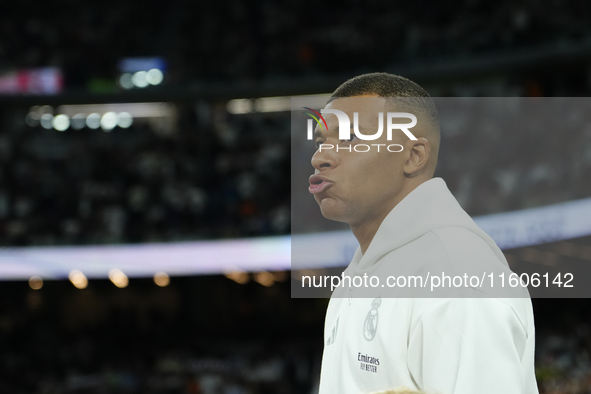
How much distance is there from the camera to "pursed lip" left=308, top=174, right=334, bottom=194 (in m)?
1.43

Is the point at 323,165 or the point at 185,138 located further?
the point at 185,138

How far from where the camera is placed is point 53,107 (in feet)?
47.6

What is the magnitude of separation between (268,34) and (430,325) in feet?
45.4

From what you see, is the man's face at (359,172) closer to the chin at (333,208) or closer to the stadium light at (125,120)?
the chin at (333,208)

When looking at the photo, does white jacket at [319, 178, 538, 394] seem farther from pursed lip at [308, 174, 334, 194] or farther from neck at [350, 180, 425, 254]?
pursed lip at [308, 174, 334, 194]

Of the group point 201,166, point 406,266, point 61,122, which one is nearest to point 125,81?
point 61,122

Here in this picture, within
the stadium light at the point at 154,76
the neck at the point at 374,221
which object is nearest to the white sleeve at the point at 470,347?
the neck at the point at 374,221

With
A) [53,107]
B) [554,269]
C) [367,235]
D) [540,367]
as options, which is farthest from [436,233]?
[53,107]

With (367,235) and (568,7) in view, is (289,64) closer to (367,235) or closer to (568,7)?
(568,7)

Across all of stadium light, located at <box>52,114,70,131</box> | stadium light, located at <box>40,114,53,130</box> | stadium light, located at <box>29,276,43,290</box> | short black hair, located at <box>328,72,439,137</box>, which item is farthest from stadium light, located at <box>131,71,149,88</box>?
short black hair, located at <box>328,72,439,137</box>

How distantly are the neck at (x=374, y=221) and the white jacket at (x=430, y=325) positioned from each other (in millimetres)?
24

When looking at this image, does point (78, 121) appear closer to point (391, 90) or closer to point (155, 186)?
point (155, 186)

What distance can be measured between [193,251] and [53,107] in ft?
18.9

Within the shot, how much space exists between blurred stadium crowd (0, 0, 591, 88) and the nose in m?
10.9
